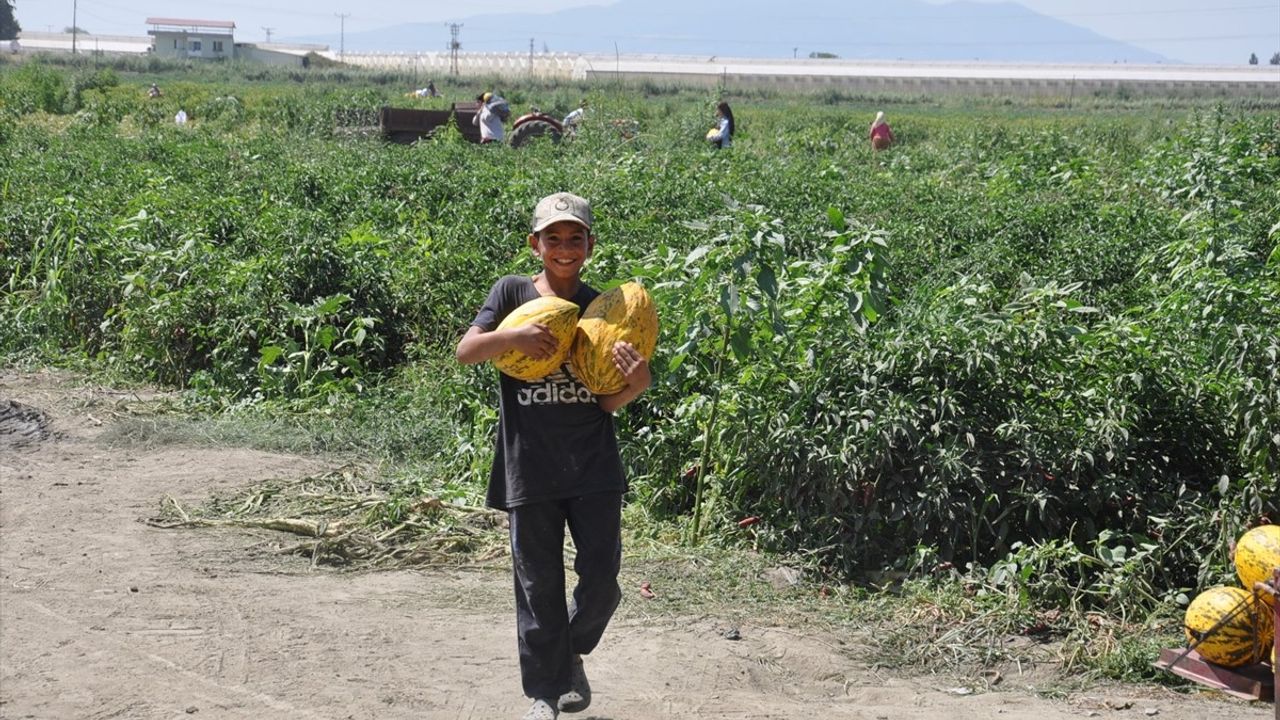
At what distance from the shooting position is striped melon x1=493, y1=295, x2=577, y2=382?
4.15m

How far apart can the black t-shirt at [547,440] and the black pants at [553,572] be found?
6 centimetres

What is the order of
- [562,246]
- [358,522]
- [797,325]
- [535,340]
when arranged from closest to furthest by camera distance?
1. [535,340]
2. [562,246]
3. [358,522]
4. [797,325]

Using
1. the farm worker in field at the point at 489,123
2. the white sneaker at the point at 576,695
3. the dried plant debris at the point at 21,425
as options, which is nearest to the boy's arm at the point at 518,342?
the white sneaker at the point at 576,695

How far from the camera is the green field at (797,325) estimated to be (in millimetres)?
5797

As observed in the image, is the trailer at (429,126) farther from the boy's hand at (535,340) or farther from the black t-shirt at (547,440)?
the boy's hand at (535,340)

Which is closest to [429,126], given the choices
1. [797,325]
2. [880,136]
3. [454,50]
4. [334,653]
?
[880,136]

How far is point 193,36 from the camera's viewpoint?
13300 centimetres

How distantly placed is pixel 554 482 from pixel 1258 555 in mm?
2344

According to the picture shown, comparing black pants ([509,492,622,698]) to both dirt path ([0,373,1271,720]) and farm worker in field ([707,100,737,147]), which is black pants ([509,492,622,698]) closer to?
dirt path ([0,373,1271,720])

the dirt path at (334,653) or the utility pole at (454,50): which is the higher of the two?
the utility pole at (454,50)

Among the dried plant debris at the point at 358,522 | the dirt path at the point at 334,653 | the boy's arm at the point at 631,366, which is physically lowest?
the dirt path at the point at 334,653

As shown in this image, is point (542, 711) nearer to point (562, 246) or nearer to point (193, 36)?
point (562, 246)

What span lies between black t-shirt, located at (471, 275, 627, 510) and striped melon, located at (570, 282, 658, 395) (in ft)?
0.25

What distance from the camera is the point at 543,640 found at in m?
4.29
